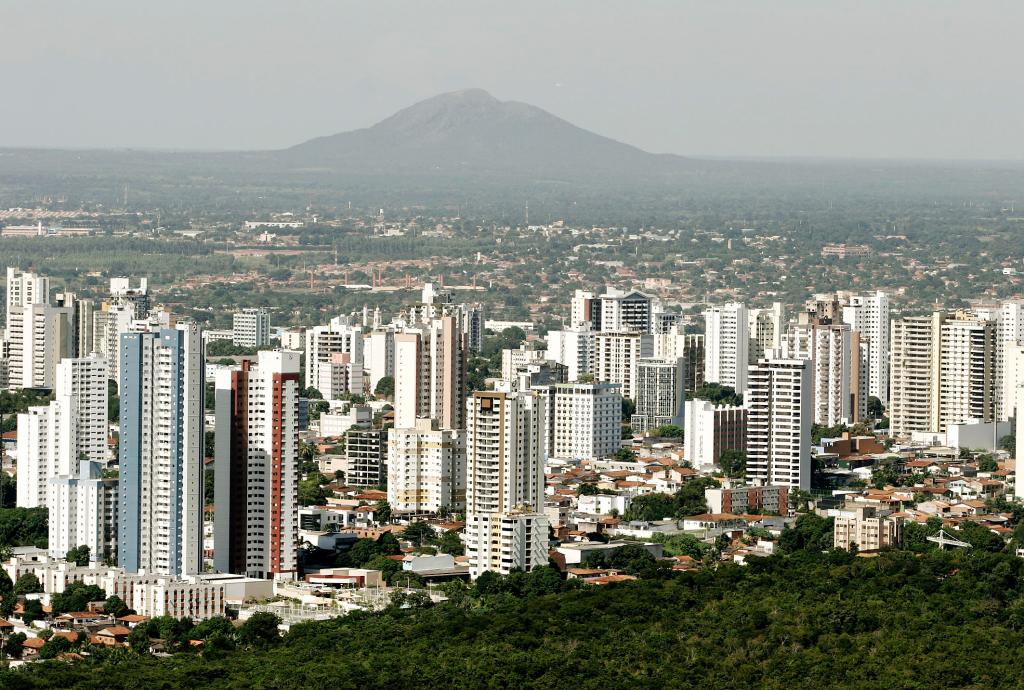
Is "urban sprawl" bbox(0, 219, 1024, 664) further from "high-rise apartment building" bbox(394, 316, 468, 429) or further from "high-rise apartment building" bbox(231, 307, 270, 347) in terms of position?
"high-rise apartment building" bbox(231, 307, 270, 347)

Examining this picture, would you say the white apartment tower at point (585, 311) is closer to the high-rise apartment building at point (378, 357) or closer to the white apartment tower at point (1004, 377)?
the high-rise apartment building at point (378, 357)

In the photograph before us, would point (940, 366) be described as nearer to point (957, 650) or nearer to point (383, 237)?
point (957, 650)

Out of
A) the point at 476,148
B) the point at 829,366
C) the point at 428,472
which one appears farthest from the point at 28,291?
the point at 476,148

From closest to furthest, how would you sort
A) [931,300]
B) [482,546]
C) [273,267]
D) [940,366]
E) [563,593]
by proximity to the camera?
[563,593] < [482,546] < [940,366] < [931,300] < [273,267]

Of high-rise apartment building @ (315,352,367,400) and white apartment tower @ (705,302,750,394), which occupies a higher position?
white apartment tower @ (705,302,750,394)

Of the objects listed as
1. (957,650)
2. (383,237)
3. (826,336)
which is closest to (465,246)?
(383,237)

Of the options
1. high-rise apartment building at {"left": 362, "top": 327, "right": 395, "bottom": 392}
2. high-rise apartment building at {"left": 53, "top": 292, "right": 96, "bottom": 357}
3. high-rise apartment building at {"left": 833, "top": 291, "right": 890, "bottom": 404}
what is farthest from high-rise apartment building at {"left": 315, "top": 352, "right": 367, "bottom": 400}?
high-rise apartment building at {"left": 833, "top": 291, "right": 890, "bottom": 404}
